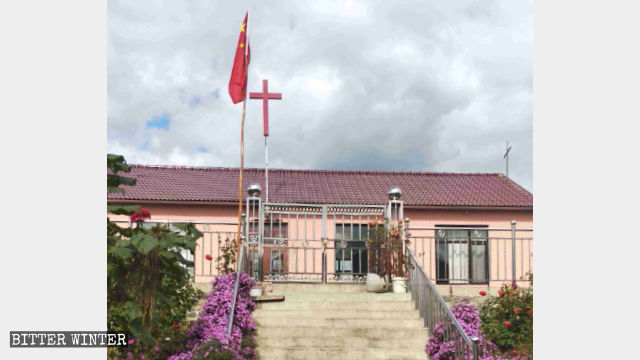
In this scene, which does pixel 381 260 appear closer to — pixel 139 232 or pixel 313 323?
pixel 313 323

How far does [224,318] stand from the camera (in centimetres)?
756

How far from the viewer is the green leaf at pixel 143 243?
4.73 meters

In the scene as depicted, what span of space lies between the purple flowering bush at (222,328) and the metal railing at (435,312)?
2456mm

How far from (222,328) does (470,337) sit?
3208 millimetres

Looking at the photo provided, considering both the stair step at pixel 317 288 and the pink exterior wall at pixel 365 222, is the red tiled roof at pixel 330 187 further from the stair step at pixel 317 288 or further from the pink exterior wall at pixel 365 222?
the stair step at pixel 317 288

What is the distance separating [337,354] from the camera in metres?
7.32

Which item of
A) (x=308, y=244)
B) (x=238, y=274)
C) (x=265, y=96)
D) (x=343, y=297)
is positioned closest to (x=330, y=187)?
(x=265, y=96)

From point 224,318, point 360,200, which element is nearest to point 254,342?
point 224,318

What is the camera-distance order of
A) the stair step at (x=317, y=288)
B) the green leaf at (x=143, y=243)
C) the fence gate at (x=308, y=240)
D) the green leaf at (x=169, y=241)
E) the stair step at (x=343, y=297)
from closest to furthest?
the green leaf at (x=143, y=243) → the green leaf at (x=169, y=241) → the stair step at (x=343, y=297) → the stair step at (x=317, y=288) → the fence gate at (x=308, y=240)

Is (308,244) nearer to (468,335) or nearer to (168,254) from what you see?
(468,335)

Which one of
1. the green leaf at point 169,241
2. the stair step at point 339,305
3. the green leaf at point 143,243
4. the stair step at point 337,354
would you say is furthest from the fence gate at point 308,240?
the green leaf at point 143,243

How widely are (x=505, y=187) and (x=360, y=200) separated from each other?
15.9 ft

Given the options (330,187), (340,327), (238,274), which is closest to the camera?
(340,327)

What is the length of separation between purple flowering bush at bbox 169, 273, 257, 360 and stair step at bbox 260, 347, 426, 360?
27 cm
